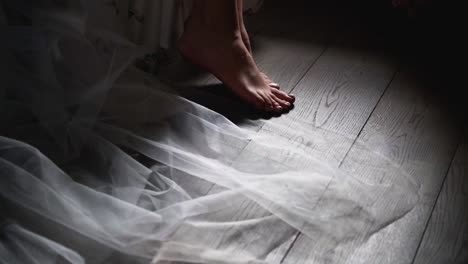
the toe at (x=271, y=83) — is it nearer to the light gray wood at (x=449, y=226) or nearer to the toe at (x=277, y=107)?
the toe at (x=277, y=107)

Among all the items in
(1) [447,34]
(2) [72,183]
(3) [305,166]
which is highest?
(2) [72,183]

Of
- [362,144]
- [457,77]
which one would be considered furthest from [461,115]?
[362,144]

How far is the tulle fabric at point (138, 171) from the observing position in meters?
0.67

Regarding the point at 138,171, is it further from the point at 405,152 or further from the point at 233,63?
the point at 405,152

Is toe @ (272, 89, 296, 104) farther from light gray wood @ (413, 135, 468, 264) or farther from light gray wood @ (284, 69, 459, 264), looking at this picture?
light gray wood @ (413, 135, 468, 264)

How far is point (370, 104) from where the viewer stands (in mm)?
1068

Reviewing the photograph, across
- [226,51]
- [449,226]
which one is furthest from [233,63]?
[449,226]

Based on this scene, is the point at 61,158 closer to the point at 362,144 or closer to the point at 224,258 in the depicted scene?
the point at 224,258

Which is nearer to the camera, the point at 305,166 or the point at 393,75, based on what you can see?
the point at 305,166

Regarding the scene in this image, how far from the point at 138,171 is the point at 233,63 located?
0.36 meters

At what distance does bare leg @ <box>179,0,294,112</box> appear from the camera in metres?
1.02

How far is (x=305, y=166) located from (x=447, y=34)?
686 mm

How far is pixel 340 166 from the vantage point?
2.93 feet

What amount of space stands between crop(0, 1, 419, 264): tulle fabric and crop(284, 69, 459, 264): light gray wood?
18mm
